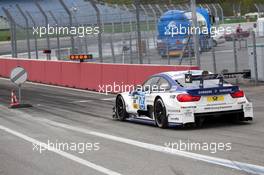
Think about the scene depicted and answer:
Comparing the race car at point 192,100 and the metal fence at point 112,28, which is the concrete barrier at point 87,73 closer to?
the metal fence at point 112,28

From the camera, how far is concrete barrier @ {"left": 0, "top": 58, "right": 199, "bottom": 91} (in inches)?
932

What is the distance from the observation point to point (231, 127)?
1336 cm

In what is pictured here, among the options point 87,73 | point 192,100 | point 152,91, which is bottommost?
point 192,100

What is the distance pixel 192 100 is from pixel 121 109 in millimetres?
3111

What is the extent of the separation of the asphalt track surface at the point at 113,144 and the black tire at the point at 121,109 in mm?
246

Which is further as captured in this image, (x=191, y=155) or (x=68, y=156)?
(x=68, y=156)

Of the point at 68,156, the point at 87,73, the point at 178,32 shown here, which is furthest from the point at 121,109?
the point at 178,32

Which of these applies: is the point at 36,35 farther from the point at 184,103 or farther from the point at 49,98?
the point at 184,103

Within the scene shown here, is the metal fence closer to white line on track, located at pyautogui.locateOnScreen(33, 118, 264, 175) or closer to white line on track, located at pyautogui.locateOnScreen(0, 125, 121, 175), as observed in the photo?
white line on track, located at pyautogui.locateOnScreen(0, 125, 121, 175)

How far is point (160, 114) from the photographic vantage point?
13695mm

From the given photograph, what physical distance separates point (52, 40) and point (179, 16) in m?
8.74

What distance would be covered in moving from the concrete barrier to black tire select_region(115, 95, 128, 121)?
524 centimetres

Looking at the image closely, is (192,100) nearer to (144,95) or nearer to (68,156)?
(144,95)

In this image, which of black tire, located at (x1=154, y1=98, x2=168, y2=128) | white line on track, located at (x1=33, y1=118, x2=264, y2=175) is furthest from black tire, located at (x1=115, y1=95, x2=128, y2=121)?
black tire, located at (x1=154, y1=98, x2=168, y2=128)
